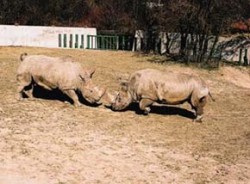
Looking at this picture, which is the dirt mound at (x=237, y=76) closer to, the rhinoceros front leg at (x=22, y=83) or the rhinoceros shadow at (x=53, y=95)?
the rhinoceros shadow at (x=53, y=95)

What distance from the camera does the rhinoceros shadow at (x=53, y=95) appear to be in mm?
15005

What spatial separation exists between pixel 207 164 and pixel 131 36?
25.6 m

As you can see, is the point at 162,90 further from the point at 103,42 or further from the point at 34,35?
the point at 103,42

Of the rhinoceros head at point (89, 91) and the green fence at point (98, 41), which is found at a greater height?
the rhinoceros head at point (89, 91)

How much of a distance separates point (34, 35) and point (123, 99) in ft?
60.6

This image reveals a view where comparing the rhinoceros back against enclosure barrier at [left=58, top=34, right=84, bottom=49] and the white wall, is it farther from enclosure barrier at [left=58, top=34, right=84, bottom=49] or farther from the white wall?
enclosure barrier at [left=58, top=34, right=84, bottom=49]

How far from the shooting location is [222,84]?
21453 millimetres

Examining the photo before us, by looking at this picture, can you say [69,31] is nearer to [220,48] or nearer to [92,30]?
[92,30]

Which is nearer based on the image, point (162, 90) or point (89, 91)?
point (162, 90)

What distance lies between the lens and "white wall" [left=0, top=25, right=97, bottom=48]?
99.8ft

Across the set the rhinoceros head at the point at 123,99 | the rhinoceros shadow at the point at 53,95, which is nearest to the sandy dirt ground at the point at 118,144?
the rhinoceros shadow at the point at 53,95

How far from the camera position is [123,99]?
14.4 meters

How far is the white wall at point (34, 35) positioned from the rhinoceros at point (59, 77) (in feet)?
Answer: 52.5

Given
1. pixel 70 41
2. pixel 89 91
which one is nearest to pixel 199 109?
pixel 89 91
